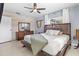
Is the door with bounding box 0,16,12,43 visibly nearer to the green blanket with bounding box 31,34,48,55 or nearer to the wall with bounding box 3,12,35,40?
the wall with bounding box 3,12,35,40

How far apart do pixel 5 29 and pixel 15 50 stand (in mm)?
374

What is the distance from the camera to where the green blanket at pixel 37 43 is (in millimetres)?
1577

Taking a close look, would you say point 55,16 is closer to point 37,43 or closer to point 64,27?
point 64,27

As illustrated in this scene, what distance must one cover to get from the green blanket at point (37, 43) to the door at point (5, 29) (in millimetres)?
383

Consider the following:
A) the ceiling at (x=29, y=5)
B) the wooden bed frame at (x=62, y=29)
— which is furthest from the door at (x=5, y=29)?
the wooden bed frame at (x=62, y=29)

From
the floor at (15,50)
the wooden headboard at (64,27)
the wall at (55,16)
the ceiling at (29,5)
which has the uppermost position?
the ceiling at (29,5)

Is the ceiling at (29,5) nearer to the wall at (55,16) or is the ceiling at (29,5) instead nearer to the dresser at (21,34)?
the wall at (55,16)

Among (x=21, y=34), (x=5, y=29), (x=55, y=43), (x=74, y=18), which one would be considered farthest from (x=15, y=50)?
(x=74, y=18)

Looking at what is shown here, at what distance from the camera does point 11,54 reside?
1.61 metres

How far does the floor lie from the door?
0.28ft

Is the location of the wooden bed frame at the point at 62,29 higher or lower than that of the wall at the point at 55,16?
lower

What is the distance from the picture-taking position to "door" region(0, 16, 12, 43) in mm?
1587

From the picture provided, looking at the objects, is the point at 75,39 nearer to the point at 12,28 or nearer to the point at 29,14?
the point at 29,14

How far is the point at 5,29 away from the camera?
163cm
